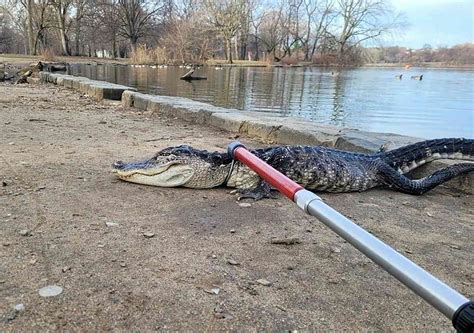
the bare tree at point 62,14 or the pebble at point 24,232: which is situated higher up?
the bare tree at point 62,14

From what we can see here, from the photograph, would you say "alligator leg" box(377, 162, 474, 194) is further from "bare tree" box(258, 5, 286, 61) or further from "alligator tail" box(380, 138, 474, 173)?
"bare tree" box(258, 5, 286, 61)

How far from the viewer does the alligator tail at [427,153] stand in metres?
4.72

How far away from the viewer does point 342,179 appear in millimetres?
4094

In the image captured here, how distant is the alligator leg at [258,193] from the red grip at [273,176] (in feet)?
4.17

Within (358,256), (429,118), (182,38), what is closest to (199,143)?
(358,256)

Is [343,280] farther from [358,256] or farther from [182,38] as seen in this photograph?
[182,38]

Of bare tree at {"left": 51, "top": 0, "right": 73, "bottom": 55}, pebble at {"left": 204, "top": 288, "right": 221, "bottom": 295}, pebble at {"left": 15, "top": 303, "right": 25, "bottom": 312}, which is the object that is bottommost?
pebble at {"left": 204, "top": 288, "right": 221, "bottom": 295}

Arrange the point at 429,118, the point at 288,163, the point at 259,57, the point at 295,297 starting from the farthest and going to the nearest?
the point at 259,57 → the point at 429,118 → the point at 288,163 → the point at 295,297

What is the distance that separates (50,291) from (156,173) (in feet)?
6.02

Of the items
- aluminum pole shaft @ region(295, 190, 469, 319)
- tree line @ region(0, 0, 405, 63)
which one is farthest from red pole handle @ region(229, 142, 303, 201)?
tree line @ region(0, 0, 405, 63)

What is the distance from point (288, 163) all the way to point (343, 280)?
1.77 meters

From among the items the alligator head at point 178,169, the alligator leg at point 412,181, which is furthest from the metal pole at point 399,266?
the alligator leg at point 412,181

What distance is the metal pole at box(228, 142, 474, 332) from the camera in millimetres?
1084

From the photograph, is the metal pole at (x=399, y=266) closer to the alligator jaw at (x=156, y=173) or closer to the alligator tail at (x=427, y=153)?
the alligator jaw at (x=156, y=173)
